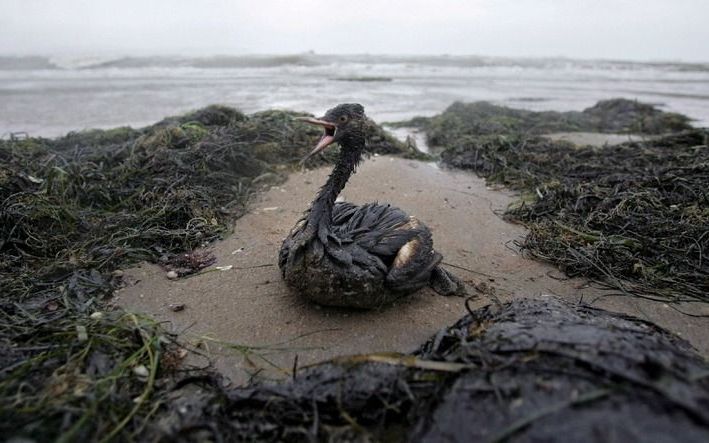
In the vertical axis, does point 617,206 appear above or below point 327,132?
below

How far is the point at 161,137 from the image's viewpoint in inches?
249

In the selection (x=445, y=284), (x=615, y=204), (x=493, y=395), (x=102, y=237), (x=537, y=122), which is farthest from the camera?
(x=537, y=122)

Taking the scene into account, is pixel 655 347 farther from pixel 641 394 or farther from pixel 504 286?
pixel 504 286

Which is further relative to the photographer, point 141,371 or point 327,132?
point 327,132

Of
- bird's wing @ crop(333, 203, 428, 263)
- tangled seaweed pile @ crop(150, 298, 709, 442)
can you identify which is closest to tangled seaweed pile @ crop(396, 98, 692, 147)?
bird's wing @ crop(333, 203, 428, 263)

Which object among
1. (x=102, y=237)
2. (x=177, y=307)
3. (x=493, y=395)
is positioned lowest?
(x=177, y=307)

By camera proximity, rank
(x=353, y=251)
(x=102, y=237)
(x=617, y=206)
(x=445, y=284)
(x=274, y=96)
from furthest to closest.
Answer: (x=274, y=96) < (x=617, y=206) < (x=102, y=237) < (x=445, y=284) < (x=353, y=251)

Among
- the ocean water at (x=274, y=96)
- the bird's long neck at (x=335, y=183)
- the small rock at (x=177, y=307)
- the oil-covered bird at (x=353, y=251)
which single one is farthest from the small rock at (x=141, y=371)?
the ocean water at (x=274, y=96)

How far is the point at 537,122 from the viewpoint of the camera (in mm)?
10781

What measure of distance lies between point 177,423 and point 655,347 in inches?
85.4

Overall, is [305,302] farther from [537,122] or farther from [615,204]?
[537,122]

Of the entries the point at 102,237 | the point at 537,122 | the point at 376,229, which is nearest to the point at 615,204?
the point at 376,229

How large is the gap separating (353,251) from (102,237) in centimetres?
254

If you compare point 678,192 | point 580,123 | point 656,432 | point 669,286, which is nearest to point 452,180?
point 678,192
